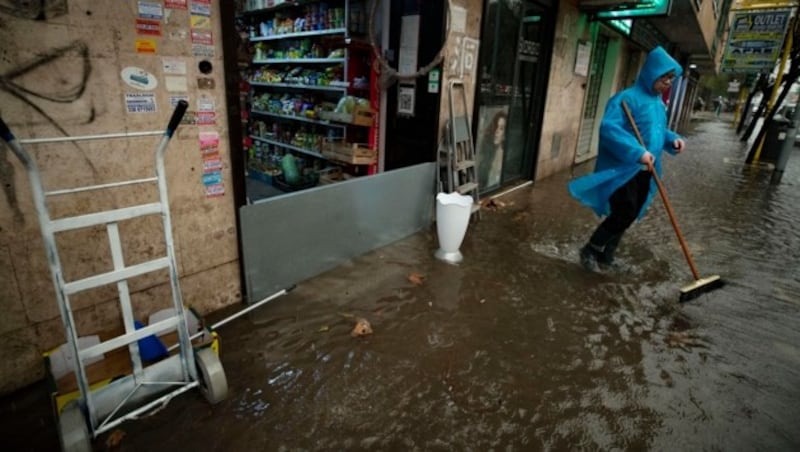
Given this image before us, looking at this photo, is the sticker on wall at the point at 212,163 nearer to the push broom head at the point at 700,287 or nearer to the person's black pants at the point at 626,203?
the person's black pants at the point at 626,203

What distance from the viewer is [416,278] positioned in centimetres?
341

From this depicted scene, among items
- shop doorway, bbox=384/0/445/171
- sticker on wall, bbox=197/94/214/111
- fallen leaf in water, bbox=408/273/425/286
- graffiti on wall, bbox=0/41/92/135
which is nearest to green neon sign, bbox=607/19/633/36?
shop doorway, bbox=384/0/445/171

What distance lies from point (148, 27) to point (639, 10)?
6.86m

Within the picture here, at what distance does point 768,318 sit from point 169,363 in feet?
12.9

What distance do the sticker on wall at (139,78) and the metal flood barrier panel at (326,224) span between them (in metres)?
0.83

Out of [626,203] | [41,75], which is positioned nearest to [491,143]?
[626,203]

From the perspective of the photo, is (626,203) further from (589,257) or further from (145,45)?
(145,45)

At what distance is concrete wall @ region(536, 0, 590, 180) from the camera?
6.18 m

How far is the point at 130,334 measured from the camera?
1690mm

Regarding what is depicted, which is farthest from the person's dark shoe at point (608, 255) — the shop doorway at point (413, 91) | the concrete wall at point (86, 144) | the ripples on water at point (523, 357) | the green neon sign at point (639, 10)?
the green neon sign at point (639, 10)

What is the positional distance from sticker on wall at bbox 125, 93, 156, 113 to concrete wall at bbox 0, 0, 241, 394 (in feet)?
0.06

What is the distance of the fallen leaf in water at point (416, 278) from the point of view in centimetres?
335

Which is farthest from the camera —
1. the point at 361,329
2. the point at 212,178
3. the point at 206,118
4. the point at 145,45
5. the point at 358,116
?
the point at 358,116

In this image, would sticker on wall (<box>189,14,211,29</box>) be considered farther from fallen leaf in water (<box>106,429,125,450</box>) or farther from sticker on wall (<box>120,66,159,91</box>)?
fallen leaf in water (<box>106,429,125,450</box>)
